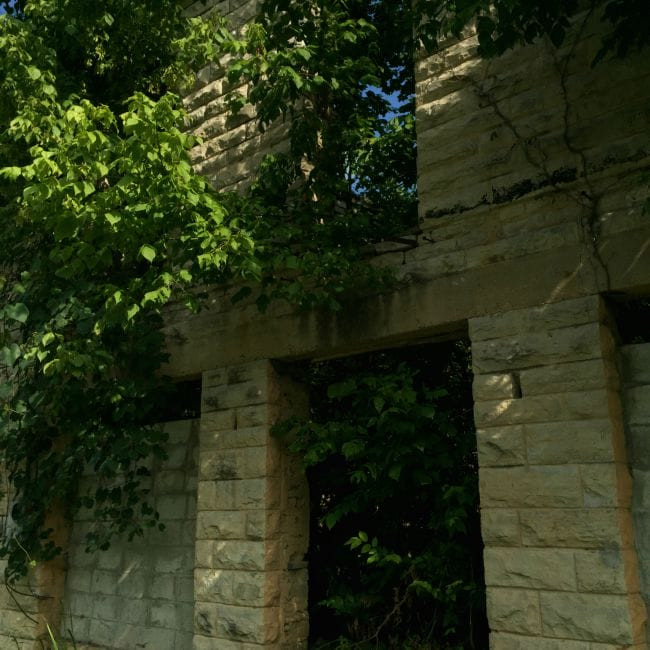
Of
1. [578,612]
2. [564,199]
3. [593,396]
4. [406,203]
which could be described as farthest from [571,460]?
[406,203]

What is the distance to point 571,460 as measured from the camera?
3.49 m

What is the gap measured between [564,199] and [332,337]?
1632 mm

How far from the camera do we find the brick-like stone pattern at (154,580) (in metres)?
5.05

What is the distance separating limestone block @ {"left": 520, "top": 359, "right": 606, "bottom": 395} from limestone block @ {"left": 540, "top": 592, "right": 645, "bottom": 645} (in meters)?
0.98

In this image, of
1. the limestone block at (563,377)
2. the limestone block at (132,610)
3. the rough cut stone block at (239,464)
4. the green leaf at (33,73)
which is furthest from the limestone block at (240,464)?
the green leaf at (33,73)

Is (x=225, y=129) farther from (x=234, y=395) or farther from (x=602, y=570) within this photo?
(x=602, y=570)

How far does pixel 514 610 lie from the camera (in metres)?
3.52

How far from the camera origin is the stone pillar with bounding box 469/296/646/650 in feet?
10.9

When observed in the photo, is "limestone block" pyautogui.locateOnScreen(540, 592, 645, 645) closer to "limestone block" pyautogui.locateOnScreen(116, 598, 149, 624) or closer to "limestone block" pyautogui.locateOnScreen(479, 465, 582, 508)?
"limestone block" pyautogui.locateOnScreen(479, 465, 582, 508)

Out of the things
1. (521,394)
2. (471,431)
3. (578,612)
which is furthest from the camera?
(471,431)

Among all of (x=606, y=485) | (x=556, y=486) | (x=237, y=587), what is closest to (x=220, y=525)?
(x=237, y=587)

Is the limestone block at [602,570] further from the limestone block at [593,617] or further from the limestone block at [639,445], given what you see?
the limestone block at [639,445]

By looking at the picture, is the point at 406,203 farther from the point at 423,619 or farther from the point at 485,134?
the point at 423,619

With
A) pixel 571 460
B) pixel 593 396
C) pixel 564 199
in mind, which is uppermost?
pixel 564 199
